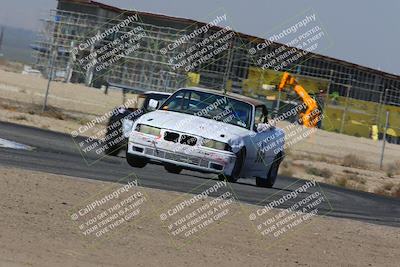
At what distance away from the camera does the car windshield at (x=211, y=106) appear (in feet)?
49.5

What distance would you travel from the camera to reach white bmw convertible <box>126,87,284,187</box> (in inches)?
553

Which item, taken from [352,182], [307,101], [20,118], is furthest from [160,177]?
[307,101]

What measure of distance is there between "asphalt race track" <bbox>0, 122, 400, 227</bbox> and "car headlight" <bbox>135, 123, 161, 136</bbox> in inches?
31.2

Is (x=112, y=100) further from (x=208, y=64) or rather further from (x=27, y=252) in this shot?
(x=27, y=252)

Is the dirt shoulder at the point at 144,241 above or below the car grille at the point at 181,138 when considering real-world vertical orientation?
below

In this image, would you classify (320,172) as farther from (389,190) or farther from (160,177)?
(160,177)

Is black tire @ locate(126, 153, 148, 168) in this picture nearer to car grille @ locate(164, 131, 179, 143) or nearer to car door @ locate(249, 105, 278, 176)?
car grille @ locate(164, 131, 179, 143)

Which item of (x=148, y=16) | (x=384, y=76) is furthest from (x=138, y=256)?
(x=384, y=76)

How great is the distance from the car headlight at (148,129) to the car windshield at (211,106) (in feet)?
3.36

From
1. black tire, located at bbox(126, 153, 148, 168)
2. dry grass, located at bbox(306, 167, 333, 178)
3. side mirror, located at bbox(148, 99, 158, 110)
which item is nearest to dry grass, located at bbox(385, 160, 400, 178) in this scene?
dry grass, located at bbox(306, 167, 333, 178)

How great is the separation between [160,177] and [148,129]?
68.7 inches

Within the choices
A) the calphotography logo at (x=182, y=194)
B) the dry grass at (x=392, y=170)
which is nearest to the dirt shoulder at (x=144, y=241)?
the calphotography logo at (x=182, y=194)

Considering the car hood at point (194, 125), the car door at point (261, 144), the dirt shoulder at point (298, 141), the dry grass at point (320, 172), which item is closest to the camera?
the car hood at point (194, 125)

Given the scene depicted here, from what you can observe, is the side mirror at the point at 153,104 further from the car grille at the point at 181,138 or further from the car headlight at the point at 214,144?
the car headlight at the point at 214,144
